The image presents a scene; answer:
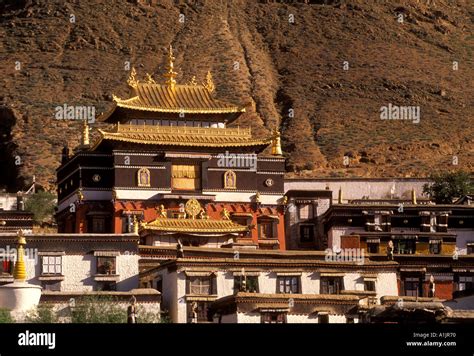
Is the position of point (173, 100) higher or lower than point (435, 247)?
higher

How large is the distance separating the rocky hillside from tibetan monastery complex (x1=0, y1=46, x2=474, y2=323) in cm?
4039

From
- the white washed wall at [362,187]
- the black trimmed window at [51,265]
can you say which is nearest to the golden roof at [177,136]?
the white washed wall at [362,187]

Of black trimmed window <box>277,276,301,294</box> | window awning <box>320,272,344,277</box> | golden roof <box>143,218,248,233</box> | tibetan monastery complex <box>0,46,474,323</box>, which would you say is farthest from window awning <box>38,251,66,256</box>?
golden roof <box>143,218,248,233</box>

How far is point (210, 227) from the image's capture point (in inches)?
4222

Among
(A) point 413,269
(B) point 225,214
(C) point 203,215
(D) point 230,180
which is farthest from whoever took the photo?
(D) point 230,180

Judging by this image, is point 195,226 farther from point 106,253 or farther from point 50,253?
point 50,253

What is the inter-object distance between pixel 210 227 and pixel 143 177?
5.47 meters

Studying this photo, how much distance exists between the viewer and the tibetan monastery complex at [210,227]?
91.5m

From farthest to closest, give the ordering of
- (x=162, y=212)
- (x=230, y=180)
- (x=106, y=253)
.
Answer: (x=230, y=180)
(x=162, y=212)
(x=106, y=253)

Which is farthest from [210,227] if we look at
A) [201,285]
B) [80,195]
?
[201,285]

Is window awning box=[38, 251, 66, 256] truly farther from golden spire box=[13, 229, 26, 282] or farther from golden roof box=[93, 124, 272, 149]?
golden roof box=[93, 124, 272, 149]

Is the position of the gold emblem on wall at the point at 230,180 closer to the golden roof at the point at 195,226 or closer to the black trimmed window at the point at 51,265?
the golden roof at the point at 195,226

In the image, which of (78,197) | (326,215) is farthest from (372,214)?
(78,197)

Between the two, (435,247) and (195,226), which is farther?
(435,247)
